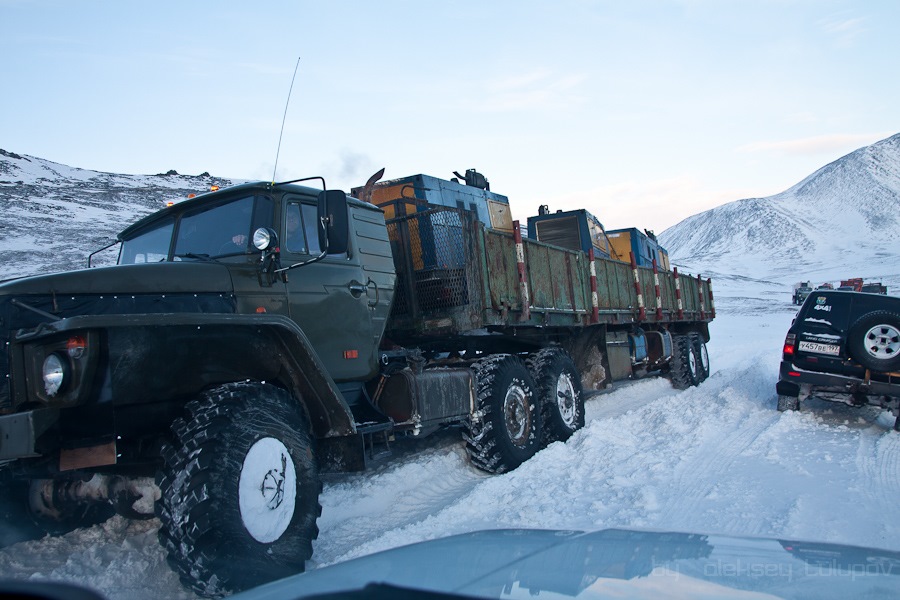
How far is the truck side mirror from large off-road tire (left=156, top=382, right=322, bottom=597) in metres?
1.05

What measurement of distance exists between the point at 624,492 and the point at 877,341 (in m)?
4.41

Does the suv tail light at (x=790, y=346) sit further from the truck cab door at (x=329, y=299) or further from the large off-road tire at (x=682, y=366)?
the truck cab door at (x=329, y=299)

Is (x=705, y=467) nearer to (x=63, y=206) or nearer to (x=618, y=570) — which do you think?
(x=618, y=570)

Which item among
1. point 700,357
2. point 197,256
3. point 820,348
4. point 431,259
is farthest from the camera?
point 700,357

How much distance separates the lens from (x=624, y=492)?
17.5 feet

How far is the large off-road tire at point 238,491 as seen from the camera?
3365mm

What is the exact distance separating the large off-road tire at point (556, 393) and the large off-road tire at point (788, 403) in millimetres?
2609

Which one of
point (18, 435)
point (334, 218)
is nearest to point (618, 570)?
point (18, 435)

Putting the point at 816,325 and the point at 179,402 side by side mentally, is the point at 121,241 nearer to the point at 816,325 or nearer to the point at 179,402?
the point at 179,402

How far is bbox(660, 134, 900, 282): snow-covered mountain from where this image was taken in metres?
86.6

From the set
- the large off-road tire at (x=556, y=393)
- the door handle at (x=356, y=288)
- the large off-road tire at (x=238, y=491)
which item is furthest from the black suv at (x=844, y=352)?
the large off-road tire at (x=238, y=491)

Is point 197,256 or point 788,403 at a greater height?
point 197,256

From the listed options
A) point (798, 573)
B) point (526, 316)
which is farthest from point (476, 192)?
point (798, 573)

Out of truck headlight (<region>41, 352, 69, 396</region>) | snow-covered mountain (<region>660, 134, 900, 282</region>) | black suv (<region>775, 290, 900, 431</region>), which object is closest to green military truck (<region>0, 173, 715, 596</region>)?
truck headlight (<region>41, 352, 69, 396</region>)
